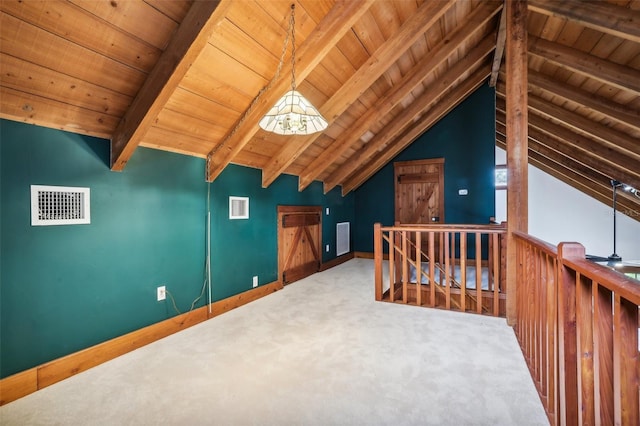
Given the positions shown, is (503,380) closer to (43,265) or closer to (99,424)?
(99,424)

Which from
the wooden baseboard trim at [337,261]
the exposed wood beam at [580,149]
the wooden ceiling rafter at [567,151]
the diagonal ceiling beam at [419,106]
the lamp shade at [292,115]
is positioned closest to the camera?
the lamp shade at [292,115]

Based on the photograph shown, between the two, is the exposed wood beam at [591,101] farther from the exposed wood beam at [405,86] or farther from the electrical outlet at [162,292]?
the electrical outlet at [162,292]

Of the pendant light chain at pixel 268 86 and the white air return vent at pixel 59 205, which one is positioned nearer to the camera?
the white air return vent at pixel 59 205

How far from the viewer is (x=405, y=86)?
379cm

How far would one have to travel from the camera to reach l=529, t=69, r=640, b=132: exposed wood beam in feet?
11.0

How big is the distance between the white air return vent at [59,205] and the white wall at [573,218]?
764 centimetres

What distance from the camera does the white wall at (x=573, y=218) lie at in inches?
258

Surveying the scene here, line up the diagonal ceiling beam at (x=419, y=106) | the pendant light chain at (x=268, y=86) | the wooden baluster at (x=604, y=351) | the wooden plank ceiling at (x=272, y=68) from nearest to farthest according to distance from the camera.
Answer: the wooden baluster at (x=604, y=351) → the wooden plank ceiling at (x=272, y=68) → the pendant light chain at (x=268, y=86) → the diagonal ceiling beam at (x=419, y=106)

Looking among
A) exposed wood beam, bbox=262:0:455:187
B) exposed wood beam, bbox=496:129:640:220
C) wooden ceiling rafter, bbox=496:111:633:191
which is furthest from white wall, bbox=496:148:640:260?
exposed wood beam, bbox=262:0:455:187

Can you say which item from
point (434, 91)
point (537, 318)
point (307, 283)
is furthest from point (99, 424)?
point (434, 91)

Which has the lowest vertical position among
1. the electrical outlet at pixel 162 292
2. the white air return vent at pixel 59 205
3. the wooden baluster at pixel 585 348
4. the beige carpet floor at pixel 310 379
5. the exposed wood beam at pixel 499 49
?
the beige carpet floor at pixel 310 379

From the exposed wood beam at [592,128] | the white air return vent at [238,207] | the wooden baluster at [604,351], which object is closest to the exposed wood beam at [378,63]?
the white air return vent at [238,207]

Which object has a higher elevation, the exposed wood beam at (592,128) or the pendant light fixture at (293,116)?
the exposed wood beam at (592,128)

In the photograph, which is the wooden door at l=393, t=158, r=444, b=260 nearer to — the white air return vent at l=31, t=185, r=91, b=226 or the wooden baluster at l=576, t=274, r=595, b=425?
the wooden baluster at l=576, t=274, r=595, b=425
